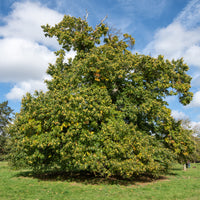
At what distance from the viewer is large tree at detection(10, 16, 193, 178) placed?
12203 millimetres

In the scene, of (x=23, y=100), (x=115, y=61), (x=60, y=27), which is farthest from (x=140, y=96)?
(x=60, y=27)

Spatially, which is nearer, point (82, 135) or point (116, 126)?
point (82, 135)

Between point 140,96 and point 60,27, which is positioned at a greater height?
point 60,27

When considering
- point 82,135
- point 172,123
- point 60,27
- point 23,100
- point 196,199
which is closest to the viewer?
point 196,199

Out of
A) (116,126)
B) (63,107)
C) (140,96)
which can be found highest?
(140,96)

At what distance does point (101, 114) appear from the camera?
12750 millimetres

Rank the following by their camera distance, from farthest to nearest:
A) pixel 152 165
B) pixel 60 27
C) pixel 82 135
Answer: pixel 60 27 → pixel 152 165 → pixel 82 135

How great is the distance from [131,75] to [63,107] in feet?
23.0

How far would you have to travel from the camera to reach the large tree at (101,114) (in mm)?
12203

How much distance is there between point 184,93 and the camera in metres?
16.6

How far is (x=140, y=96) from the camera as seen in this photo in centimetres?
1526

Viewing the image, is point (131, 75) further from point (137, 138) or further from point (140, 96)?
point (137, 138)

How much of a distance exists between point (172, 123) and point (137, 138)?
16.8 ft

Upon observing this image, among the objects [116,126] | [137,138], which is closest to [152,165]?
[137,138]
